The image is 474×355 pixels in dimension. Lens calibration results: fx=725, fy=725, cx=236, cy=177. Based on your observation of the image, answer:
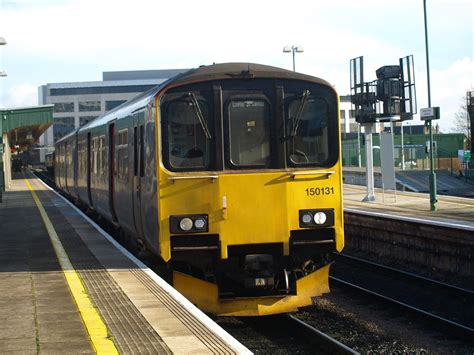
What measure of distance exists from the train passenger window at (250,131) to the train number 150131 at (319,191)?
630 mm

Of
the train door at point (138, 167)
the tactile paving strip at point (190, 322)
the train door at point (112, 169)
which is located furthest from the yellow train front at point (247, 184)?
the train door at point (112, 169)

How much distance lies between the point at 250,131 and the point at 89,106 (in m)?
106

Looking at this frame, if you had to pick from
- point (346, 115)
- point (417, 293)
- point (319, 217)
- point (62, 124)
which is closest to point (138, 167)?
point (319, 217)

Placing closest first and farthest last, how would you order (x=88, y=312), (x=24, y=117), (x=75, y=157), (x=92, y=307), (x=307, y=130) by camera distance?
(x=88, y=312) → (x=92, y=307) → (x=307, y=130) → (x=75, y=157) → (x=24, y=117)

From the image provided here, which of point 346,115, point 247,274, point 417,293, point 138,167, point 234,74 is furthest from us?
point 346,115

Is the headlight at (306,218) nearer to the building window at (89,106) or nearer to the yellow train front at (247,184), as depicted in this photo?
the yellow train front at (247,184)

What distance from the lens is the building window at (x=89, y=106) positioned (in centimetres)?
11112

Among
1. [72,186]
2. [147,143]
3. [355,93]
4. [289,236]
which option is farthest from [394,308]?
[72,186]

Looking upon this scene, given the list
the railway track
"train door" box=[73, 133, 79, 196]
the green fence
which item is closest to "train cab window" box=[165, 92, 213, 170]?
the railway track

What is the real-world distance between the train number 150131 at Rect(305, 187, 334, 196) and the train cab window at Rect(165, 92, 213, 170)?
51.8 inches

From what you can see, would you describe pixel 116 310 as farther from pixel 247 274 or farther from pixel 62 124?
pixel 62 124

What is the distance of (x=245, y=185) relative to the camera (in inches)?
346

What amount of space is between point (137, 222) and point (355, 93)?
53.3 feet

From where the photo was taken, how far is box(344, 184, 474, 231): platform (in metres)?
17.9
